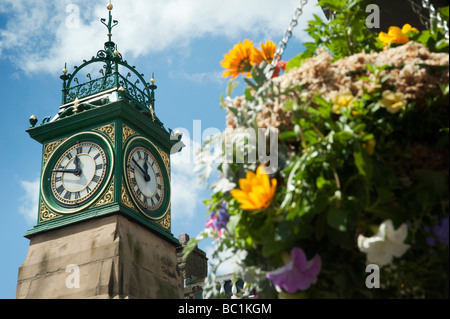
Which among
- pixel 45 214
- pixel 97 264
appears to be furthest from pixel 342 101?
pixel 45 214

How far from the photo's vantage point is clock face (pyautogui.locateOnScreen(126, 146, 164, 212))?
13320 millimetres

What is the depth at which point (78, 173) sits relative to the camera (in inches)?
526

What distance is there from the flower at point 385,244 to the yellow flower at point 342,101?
33cm

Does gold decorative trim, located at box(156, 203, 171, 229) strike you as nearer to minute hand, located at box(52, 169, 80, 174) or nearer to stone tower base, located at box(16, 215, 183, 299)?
stone tower base, located at box(16, 215, 183, 299)

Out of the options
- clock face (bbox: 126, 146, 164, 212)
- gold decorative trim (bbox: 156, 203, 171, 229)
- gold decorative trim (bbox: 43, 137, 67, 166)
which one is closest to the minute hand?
gold decorative trim (bbox: 43, 137, 67, 166)

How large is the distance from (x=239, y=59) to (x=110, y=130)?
37.5 ft

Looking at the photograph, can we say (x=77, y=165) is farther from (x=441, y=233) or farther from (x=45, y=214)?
(x=441, y=233)

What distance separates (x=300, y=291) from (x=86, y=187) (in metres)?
11.9

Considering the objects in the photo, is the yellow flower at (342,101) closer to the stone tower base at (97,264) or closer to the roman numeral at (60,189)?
the stone tower base at (97,264)

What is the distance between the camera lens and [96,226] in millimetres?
12625

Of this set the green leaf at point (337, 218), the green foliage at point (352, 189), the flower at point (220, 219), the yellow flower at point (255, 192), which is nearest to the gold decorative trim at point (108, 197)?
the flower at point (220, 219)

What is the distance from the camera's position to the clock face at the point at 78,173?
43.0 ft
